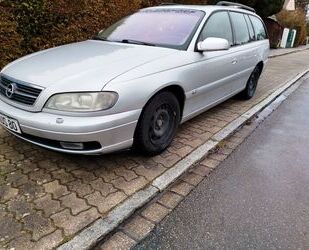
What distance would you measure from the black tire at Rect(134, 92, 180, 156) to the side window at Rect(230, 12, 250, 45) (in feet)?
7.01

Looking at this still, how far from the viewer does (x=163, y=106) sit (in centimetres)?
353

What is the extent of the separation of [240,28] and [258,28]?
1171 mm

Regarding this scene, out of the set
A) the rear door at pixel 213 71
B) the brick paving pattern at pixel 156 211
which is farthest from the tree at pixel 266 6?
the brick paving pattern at pixel 156 211

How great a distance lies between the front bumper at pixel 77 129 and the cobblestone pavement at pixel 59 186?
1.15 feet

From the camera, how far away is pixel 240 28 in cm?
538

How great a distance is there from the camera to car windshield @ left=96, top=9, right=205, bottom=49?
12.8 ft

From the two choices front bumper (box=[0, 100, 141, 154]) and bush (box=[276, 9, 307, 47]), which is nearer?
front bumper (box=[0, 100, 141, 154])

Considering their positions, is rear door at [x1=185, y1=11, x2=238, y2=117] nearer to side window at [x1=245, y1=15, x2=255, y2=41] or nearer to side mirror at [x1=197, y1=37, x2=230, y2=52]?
side mirror at [x1=197, y1=37, x2=230, y2=52]

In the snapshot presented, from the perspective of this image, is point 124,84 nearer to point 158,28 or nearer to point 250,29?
point 158,28

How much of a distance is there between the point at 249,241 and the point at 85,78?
195 cm

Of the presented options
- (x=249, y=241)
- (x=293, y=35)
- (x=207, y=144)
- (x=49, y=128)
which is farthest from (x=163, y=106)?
(x=293, y=35)

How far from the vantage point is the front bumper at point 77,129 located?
277 cm

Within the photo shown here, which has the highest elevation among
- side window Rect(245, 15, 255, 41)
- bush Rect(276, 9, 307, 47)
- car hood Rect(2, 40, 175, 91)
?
side window Rect(245, 15, 255, 41)

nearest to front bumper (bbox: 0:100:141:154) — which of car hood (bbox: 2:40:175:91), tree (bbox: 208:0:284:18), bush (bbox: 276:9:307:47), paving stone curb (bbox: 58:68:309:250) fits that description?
car hood (bbox: 2:40:175:91)
